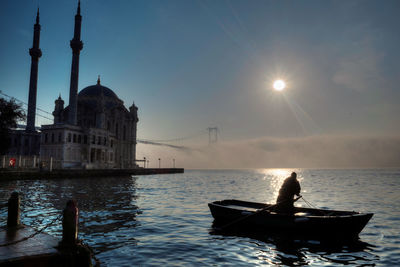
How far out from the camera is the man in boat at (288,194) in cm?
1323

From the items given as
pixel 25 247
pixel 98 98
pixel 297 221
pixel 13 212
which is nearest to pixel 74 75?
pixel 98 98

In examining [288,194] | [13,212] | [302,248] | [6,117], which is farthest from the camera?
[6,117]

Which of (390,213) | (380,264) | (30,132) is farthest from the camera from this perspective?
(30,132)

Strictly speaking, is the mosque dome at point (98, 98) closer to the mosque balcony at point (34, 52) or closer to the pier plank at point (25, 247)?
the mosque balcony at point (34, 52)

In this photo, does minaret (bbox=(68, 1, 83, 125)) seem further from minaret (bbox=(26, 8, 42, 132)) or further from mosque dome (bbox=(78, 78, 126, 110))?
mosque dome (bbox=(78, 78, 126, 110))

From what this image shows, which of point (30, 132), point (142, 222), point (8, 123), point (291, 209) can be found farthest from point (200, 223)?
point (30, 132)

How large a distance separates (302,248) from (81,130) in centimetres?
6715

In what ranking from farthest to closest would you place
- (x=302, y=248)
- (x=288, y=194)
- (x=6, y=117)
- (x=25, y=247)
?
(x=6, y=117)
(x=288, y=194)
(x=302, y=248)
(x=25, y=247)

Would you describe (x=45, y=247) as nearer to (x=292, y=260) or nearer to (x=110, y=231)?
(x=110, y=231)

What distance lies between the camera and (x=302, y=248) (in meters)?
10.8

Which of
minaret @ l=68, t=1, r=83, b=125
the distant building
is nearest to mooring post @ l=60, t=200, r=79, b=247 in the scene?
the distant building

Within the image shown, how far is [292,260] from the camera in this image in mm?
9477

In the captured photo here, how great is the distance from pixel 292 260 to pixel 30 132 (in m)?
83.0

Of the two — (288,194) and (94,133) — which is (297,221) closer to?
(288,194)
